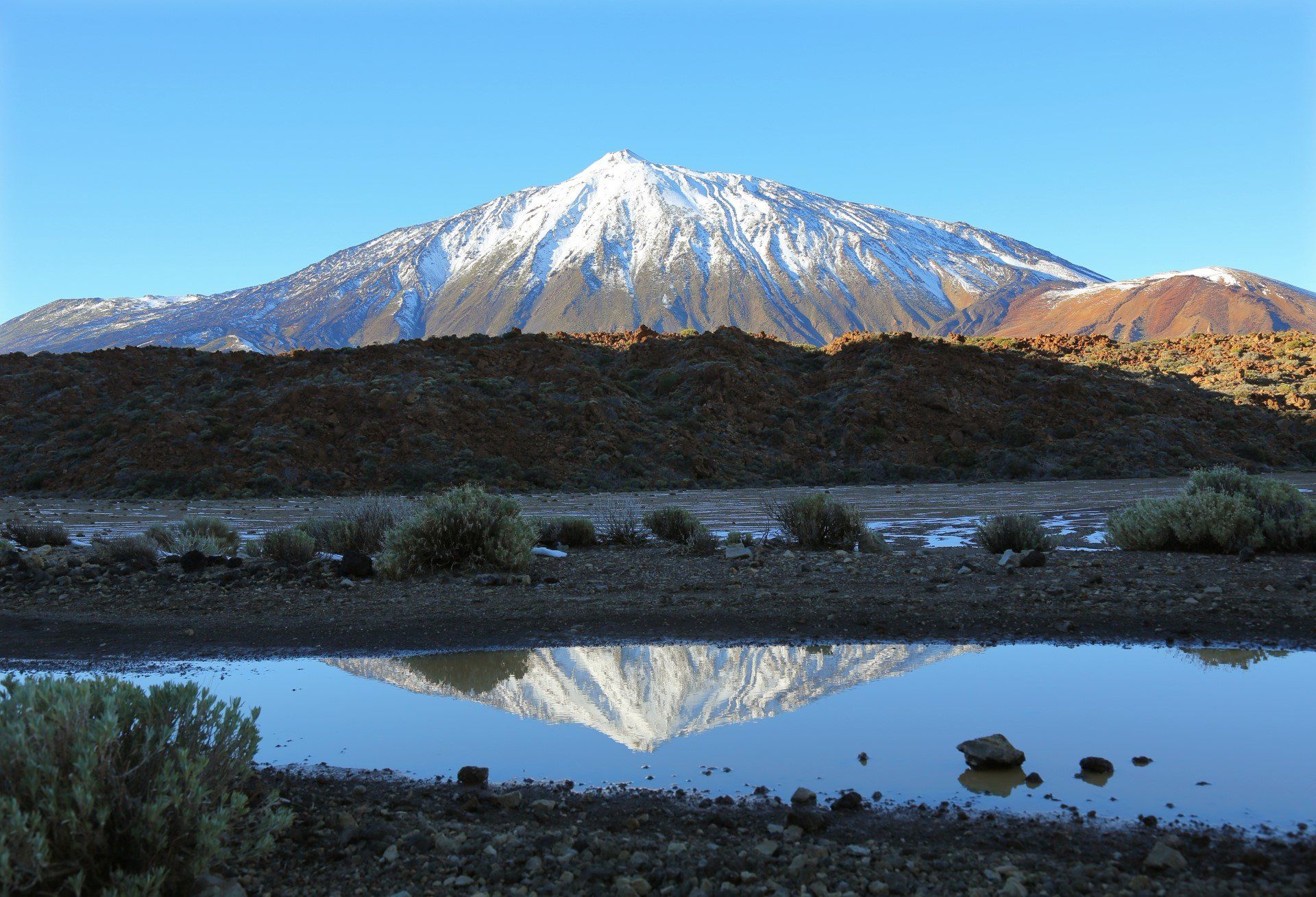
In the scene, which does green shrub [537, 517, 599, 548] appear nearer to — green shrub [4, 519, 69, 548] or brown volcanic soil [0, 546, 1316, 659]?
brown volcanic soil [0, 546, 1316, 659]

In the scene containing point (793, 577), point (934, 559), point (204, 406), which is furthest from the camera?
point (204, 406)

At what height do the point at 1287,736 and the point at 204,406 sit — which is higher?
the point at 204,406

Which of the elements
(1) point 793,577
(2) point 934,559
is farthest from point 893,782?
(2) point 934,559

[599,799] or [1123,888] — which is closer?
[1123,888]

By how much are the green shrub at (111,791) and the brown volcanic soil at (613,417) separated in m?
28.3

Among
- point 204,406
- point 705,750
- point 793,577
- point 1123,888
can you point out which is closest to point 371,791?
point 705,750

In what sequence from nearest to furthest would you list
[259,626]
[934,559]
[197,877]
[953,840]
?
[197,877] < [953,840] < [259,626] < [934,559]

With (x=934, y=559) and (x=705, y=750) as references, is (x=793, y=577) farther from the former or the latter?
(x=705, y=750)

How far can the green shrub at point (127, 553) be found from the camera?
11.9 meters

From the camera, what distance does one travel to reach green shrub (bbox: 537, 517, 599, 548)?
46.8 feet

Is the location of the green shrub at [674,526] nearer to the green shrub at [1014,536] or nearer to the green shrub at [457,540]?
the green shrub at [457,540]

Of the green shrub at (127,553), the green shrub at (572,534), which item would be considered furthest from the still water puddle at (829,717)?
the green shrub at (572,534)

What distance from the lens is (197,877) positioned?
3.28 metres

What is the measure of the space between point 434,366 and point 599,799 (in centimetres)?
3754
